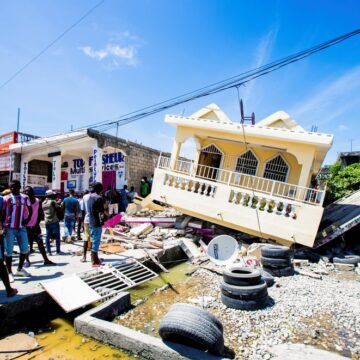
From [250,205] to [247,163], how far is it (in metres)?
4.14

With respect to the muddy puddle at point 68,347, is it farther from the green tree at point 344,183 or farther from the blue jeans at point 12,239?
the green tree at point 344,183

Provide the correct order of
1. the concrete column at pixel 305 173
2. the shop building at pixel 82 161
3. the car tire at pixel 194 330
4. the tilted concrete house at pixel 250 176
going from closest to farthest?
the car tire at pixel 194 330
the tilted concrete house at pixel 250 176
the concrete column at pixel 305 173
the shop building at pixel 82 161

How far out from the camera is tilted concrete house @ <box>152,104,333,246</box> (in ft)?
29.5

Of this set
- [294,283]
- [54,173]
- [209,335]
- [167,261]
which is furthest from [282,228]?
[54,173]

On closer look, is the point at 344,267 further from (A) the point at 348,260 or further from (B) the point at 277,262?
(B) the point at 277,262

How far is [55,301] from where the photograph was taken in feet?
15.6

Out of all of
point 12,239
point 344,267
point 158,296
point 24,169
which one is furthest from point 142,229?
point 24,169

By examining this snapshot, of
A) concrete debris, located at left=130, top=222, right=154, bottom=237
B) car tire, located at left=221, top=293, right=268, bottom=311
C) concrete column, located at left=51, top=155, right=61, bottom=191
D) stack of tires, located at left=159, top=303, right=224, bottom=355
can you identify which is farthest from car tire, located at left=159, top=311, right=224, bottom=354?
concrete column, located at left=51, top=155, right=61, bottom=191

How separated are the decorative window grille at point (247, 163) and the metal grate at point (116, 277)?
7.95 meters

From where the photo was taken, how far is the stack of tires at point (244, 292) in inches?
197

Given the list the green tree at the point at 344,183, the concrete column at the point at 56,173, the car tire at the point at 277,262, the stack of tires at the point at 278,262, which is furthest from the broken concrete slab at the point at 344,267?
the concrete column at the point at 56,173

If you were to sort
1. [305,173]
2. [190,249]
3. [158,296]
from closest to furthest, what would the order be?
[158,296], [190,249], [305,173]

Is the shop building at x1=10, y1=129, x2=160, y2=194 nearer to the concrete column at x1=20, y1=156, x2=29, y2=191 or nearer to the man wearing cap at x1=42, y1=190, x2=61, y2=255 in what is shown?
the concrete column at x1=20, y1=156, x2=29, y2=191

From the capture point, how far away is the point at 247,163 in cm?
1324
